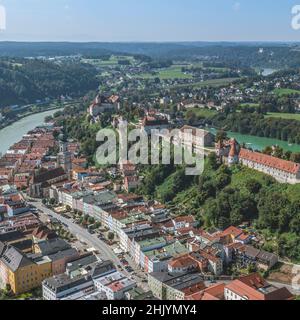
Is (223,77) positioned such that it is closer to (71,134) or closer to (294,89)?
(294,89)

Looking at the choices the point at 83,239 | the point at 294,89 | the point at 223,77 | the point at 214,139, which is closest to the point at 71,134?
the point at 214,139

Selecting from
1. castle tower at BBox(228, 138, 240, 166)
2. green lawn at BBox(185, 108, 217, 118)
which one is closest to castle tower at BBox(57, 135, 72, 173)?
castle tower at BBox(228, 138, 240, 166)

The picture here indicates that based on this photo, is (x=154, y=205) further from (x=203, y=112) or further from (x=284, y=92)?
(x=284, y=92)

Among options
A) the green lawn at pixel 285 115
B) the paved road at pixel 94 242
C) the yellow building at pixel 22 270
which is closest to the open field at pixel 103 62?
the green lawn at pixel 285 115

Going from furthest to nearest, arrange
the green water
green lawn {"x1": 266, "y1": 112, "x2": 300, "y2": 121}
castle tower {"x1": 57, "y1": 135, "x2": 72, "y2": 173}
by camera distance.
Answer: green lawn {"x1": 266, "y1": 112, "x2": 300, "y2": 121}
the green water
castle tower {"x1": 57, "y1": 135, "x2": 72, "y2": 173}

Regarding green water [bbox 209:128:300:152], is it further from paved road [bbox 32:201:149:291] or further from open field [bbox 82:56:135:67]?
open field [bbox 82:56:135:67]

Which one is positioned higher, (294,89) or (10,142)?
(294,89)
